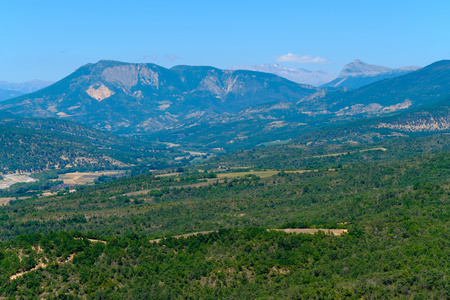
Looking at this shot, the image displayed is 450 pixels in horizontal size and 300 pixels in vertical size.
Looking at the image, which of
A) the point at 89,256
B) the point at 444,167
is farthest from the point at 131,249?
the point at 444,167

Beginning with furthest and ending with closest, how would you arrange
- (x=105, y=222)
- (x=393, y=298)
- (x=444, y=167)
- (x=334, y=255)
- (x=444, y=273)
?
(x=444, y=167), (x=105, y=222), (x=334, y=255), (x=444, y=273), (x=393, y=298)

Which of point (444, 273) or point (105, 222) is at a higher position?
point (444, 273)

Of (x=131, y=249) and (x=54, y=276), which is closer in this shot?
(x=54, y=276)

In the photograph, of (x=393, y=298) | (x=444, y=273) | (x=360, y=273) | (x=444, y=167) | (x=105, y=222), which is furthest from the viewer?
(x=444, y=167)

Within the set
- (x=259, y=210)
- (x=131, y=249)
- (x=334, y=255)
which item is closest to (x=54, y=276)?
(x=131, y=249)

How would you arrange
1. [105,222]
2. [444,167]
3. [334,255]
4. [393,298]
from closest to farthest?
[393,298] → [334,255] → [105,222] → [444,167]

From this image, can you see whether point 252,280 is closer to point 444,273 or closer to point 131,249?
point 131,249

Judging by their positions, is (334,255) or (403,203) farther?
(403,203)

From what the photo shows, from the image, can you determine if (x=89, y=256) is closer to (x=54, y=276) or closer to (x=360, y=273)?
(x=54, y=276)

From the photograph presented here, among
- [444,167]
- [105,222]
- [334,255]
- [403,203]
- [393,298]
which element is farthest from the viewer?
[444,167]
